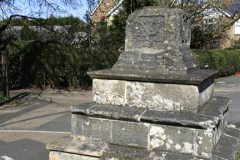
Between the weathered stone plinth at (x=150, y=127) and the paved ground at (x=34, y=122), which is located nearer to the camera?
the weathered stone plinth at (x=150, y=127)

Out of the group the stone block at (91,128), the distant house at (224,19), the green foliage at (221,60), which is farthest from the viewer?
the distant house at (224,19)

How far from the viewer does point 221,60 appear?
16766mm

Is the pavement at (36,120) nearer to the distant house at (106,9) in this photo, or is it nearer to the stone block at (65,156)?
the stone block at (65,156)

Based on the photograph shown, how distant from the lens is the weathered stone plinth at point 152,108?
2875 mm

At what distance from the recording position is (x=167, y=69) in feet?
10.7

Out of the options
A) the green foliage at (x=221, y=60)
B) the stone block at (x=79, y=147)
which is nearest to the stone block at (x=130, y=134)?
the stone block at (x=79, y=147)

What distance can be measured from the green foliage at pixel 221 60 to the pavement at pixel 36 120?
13.4 ft

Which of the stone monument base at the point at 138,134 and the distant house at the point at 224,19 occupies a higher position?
the distant house at the point at 224,19

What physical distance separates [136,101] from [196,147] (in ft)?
3.16

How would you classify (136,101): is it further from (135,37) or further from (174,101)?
(135,37)

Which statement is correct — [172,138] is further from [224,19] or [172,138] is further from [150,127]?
[224,19]

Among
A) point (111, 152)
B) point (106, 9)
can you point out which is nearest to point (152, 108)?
point (111, 152)

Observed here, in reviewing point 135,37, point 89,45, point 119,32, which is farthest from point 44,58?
point 135,37

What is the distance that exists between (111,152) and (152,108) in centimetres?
78
